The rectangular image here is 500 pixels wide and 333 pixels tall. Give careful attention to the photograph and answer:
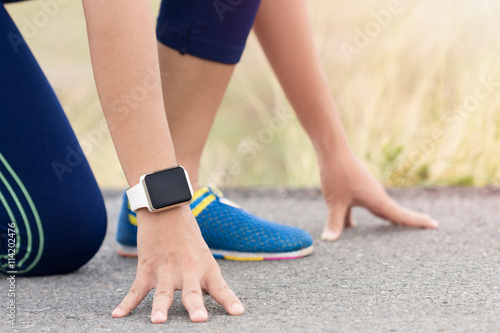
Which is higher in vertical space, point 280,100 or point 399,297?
point 280,100

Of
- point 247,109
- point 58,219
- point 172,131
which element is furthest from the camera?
point 247,109

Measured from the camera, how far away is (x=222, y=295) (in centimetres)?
104

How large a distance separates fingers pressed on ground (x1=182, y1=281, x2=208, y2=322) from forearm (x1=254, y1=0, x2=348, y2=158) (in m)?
0.78

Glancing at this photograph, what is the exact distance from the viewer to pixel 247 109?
4.21 meters

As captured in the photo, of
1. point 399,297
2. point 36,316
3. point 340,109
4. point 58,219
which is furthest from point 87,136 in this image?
point 399,297

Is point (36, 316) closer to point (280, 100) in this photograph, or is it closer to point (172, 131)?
point (172, 131)

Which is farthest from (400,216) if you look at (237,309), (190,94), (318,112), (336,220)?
(237,309)

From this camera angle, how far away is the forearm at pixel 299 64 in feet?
5.32

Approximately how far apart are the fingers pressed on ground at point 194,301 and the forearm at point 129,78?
21cm

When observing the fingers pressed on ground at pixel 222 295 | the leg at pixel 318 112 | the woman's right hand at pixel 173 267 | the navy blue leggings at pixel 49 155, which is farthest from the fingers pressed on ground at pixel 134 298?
the leg at pixel 318 112

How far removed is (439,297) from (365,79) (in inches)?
76.8

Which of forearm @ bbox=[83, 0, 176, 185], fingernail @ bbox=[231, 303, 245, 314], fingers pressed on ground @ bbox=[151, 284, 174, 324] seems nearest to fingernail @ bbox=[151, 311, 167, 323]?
fingers pressed on ground @ bbox=[151, 284, 174, 324]

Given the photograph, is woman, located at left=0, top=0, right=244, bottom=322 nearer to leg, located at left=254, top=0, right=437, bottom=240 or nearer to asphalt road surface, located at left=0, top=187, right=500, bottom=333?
asphalt road surface, located at left=0, top=187, right=500, bottom=333

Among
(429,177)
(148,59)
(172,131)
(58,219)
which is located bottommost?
(429,177)
